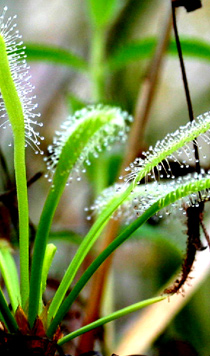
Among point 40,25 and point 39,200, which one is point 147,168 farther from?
point 40,25

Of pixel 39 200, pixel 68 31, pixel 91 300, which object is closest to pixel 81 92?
pixel 68 31

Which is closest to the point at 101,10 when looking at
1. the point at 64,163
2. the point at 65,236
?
the point at 65,236

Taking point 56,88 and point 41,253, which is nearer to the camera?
point 41,253

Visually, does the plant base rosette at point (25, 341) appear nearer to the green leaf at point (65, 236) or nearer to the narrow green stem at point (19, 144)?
the narrow green stem at point (19, 144)

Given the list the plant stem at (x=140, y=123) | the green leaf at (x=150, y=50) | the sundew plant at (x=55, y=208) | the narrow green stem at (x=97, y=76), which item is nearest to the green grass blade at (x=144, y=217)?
the sundew plant at (x=55, y=208)

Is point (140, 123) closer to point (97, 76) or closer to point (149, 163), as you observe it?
point (97, 76)

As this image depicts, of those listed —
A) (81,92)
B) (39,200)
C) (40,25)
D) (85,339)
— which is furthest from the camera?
(40,25)

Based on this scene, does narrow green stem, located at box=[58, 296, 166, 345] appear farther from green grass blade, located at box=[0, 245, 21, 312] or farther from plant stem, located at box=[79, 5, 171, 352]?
plant stem, located at box=[79, 5, 171, 352]
